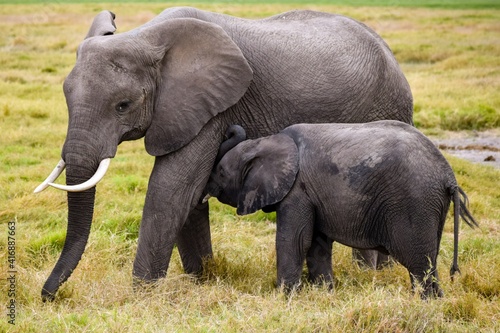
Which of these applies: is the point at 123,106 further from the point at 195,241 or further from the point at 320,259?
the point at 320,259

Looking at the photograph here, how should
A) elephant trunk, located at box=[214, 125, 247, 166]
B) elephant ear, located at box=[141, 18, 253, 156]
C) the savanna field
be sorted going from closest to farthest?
1. the savanna field
2. elephant ear, located at box=[141, 18, 253, 156]
3. elephant trunk, located at box=[214, 125, 247, 166]

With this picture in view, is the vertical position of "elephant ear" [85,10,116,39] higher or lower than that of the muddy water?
higher

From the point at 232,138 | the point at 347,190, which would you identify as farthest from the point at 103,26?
the point at 347,190

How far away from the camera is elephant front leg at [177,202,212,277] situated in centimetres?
617

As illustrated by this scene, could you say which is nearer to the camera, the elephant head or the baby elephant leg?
the elephant head

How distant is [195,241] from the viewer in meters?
6.17

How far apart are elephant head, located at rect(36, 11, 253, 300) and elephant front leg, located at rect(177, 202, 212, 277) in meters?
0.92

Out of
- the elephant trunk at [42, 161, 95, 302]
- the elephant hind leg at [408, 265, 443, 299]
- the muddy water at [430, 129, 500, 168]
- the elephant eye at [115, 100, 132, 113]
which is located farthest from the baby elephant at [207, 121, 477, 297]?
the muddy water at [430, 129, 500, 168]

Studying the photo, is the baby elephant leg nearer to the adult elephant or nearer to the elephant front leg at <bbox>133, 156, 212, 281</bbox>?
the adult elephant

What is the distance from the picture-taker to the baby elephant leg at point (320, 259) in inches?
221

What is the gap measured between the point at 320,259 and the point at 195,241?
3.32ft

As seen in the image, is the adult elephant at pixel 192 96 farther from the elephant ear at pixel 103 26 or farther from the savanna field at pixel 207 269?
the savanna field at pixel 207 269

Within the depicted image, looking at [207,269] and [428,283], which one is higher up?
[428,283]

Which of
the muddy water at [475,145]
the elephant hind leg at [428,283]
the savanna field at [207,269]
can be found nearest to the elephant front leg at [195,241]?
the savanna field at [207,269]
